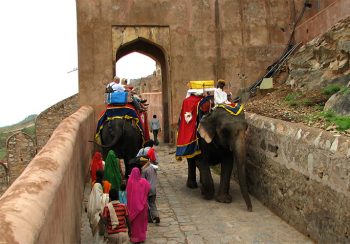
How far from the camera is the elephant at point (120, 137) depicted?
8.84 m

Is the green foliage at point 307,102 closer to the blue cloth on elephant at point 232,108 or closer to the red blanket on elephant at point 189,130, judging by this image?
the blue cloth on elephant at point 232,108

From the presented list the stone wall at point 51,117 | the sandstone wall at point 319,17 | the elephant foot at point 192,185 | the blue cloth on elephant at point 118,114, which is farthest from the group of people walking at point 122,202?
the stone wall at point 51,117

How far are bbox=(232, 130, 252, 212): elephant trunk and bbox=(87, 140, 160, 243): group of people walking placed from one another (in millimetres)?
1475

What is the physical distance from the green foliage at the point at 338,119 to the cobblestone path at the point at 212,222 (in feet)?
5.46

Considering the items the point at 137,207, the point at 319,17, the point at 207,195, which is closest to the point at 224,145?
the point at 207,195

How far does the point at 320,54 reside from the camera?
11938mm

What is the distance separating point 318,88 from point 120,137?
15.0 feet

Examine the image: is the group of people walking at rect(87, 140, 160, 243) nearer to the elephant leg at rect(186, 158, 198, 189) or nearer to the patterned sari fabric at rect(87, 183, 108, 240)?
the patterned sari fabric at rect(87, 183, 108, 240)

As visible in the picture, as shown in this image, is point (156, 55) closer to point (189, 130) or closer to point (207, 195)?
point (189, 130)

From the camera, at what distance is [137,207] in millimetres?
6309

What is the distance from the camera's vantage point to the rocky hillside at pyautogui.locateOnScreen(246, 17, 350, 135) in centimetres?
734

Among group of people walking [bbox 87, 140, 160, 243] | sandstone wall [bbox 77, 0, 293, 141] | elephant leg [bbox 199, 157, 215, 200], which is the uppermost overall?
sandstone wall [bbox 77, 0, 293, 141]

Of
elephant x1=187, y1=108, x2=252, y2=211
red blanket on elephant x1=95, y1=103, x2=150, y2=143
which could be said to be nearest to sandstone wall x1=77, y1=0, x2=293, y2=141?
red blanket on elephant x1=95, y1=103, x2=150, y2=143

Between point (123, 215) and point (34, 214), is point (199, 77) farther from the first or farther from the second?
point (34, 214)
